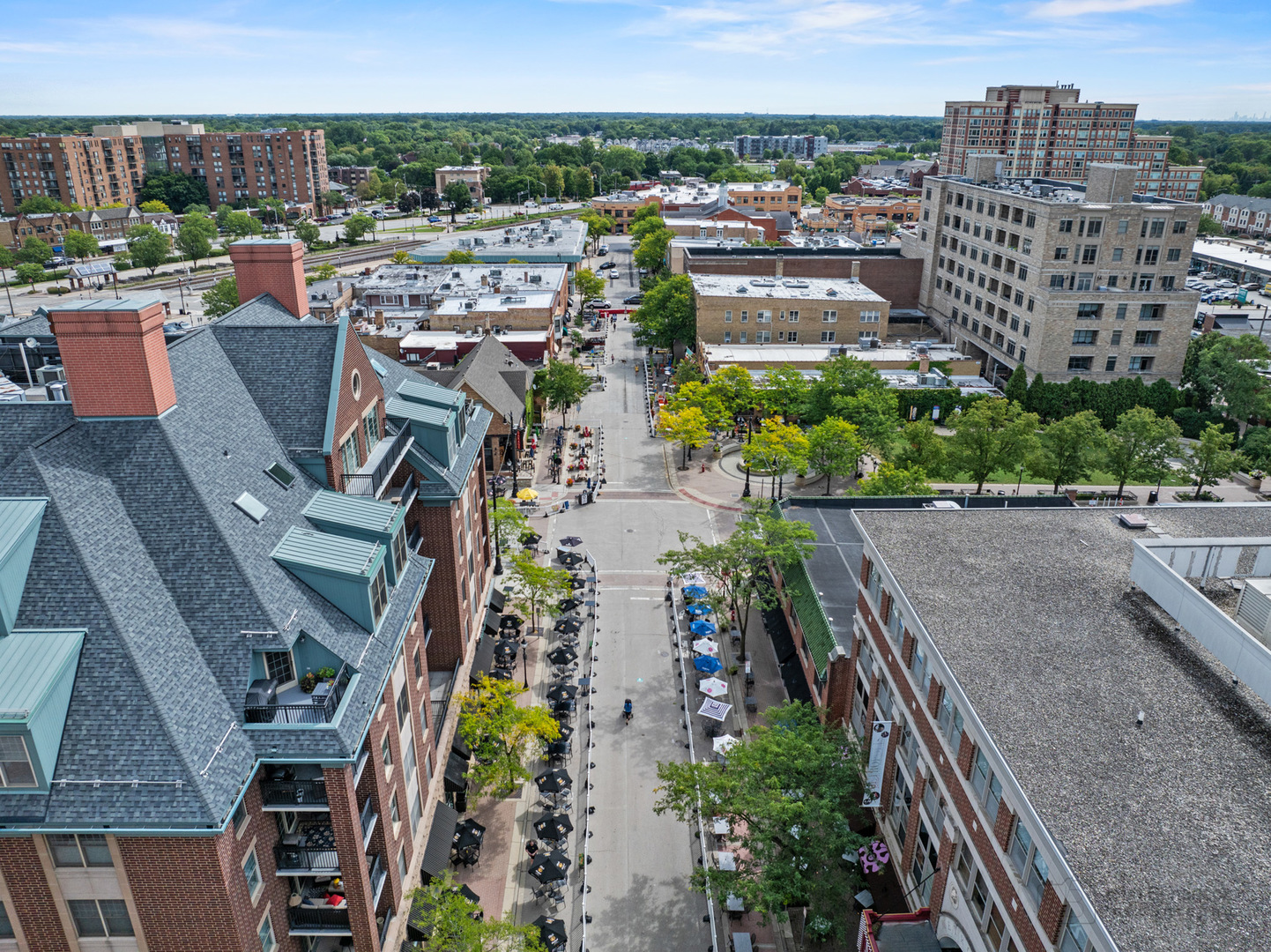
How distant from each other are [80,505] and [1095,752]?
2937 centimetres

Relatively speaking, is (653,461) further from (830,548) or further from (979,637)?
(979,637)

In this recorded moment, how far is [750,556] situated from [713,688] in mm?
7999

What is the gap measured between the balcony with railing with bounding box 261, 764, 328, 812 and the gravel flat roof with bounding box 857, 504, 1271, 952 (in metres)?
19.6

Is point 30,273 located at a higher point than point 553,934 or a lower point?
higher

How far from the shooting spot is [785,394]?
83.3 metres

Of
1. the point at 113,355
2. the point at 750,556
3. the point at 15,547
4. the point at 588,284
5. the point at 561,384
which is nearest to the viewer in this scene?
the point at 15,547

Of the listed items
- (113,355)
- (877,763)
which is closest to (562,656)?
(877,763)

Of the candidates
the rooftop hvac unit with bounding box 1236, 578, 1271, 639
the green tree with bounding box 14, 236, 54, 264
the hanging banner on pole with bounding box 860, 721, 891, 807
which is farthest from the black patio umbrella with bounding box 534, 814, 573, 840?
the green tree with bounding box 14, 236, 54, 264

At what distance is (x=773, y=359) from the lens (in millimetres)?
96750

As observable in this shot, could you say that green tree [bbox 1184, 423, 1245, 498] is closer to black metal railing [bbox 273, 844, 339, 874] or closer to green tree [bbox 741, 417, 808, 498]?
green tree [bbox 741, 417, 808, 498]

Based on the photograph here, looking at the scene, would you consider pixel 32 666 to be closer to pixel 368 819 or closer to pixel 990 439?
pixel 368 819

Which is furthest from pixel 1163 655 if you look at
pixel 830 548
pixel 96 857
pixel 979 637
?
pixel 96 857

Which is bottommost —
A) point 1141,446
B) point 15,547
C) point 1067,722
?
point 1141,446

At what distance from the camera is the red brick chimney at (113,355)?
25344 millimetres
